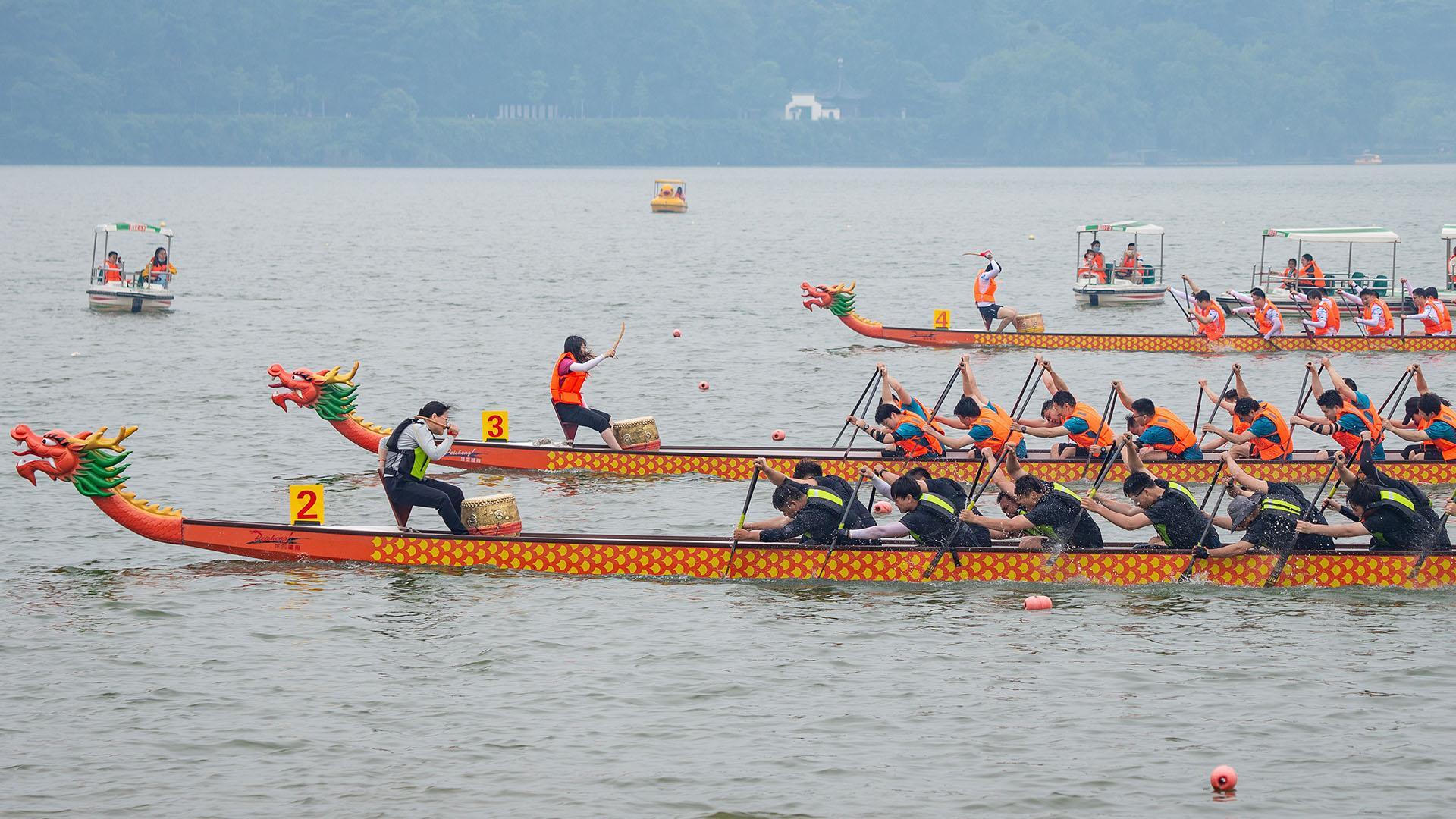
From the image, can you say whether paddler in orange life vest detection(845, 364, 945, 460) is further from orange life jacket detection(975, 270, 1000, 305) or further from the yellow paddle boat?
the yellow paddle boat

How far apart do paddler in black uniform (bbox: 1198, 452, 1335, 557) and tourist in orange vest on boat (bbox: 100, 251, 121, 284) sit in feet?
123

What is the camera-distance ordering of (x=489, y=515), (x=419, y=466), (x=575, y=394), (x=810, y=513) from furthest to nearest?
1. (x=575, y=394)
2. (x=419, y=466)
3. (x=489, y=515)
4. (x=810, y=513)

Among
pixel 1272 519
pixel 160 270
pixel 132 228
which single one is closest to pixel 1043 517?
pixel 1272 519

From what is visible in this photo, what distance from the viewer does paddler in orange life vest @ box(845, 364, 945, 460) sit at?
23.5 metres

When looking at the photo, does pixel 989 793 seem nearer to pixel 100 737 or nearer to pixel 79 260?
pixel 100 737

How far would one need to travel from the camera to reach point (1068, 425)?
23.6 m

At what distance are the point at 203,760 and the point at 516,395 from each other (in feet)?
69.8

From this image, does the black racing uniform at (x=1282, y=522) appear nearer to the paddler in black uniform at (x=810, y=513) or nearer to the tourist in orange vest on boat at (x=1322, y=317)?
the paddler in black uniform at (x=810, y=513)

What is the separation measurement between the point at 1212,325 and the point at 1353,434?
14.5 meters

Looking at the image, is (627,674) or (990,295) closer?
(627,674)

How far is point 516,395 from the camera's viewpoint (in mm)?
35812

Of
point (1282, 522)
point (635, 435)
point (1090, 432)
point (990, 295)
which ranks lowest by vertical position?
point (1282, 522)

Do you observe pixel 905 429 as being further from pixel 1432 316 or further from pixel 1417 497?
pixel 1432 316

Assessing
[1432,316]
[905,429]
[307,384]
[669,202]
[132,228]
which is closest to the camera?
[905,429]
